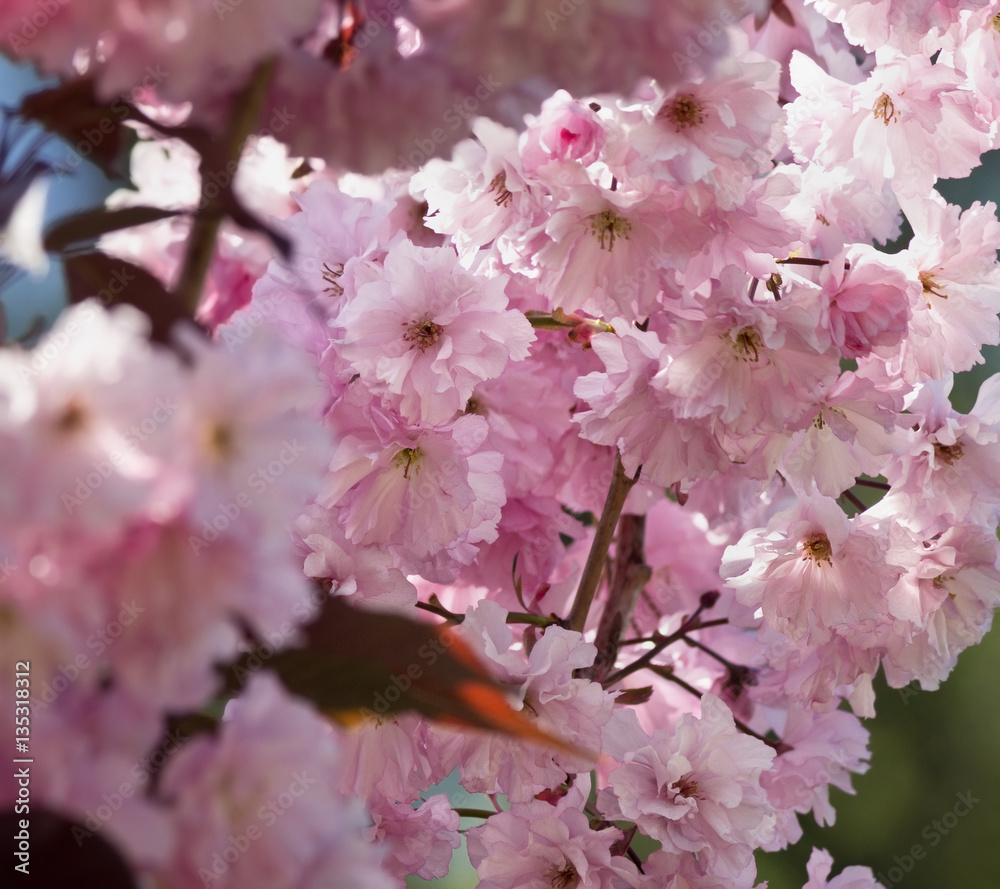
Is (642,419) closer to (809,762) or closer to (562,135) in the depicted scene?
(562,135)

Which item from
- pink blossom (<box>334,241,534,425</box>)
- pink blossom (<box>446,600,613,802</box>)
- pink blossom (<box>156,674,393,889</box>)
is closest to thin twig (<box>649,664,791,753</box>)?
pink blossom (<box>446,600,613,802</box>)

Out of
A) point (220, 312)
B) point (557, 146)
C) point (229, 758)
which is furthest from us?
point (220, 312)

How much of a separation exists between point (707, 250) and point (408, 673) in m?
0.38

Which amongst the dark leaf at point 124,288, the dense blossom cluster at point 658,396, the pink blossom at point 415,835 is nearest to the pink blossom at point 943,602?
the dense blossom cluster at point 658,396

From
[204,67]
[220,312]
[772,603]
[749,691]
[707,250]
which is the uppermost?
[204,67]

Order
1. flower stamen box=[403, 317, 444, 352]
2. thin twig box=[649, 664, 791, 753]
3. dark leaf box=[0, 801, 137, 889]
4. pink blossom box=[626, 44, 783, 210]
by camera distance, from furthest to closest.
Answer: thin twig box=[649, 664, 791, 753] < flower stamen box=[403, 317, 444, 352] < pink blossom box=[626, 44, 783, 210] < dark leaf box=[0, 801, 137, 889]

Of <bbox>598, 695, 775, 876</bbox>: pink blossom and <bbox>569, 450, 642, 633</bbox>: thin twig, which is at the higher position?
<bbox>569, 450, 642, 633</bbox>: thin twig

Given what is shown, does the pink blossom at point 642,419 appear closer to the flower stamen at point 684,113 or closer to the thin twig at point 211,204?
the flower stamen at point 684,113

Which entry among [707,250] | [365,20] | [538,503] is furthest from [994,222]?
[365,20]

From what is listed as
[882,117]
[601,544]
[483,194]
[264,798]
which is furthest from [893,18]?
[264,798]

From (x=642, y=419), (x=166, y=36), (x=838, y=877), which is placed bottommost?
(x=838, y=877)

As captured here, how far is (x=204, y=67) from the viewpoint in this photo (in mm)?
303

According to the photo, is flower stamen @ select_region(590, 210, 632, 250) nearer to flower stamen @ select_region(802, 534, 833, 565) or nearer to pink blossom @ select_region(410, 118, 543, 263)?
pink blossom @ select_region(410, 118, 543, 263)

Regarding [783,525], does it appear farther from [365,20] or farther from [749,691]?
[365,20]
